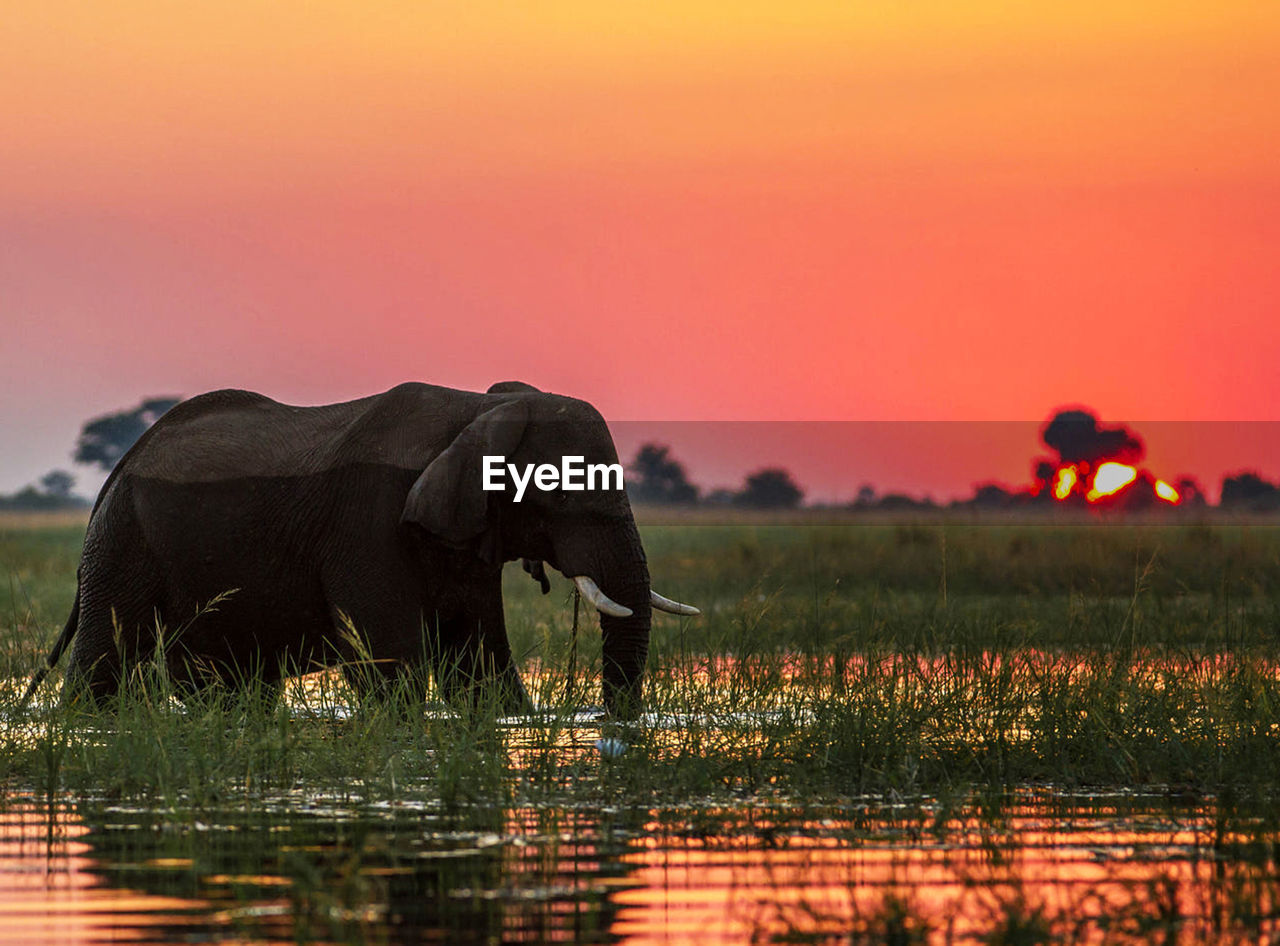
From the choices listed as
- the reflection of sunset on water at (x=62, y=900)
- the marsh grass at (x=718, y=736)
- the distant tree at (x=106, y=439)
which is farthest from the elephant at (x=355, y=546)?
the distant tree at (x=106, y=439)

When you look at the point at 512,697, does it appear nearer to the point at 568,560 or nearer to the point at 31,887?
the point at 568,560

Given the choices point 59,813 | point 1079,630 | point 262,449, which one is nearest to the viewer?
point 59,813

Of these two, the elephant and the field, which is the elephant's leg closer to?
the elephant

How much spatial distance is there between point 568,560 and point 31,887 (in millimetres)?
4864

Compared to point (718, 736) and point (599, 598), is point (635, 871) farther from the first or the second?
point (599, 598)

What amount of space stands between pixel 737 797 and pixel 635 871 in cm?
163

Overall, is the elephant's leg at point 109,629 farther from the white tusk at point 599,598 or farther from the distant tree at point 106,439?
the distant tree at point 106,439

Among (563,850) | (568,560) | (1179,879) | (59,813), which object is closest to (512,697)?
(568,560)

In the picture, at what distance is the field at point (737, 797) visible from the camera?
630 cm

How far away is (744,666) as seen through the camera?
11.9 metres

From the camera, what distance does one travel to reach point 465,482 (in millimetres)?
11250

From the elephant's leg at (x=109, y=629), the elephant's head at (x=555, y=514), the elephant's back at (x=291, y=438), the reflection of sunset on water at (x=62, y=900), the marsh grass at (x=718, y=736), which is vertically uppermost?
the elephant's back at (x=291, y=438)

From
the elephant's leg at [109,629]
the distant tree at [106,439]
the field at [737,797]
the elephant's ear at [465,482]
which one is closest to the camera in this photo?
the field at [737,797]

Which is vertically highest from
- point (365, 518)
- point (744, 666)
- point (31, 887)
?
point (365, 518)
